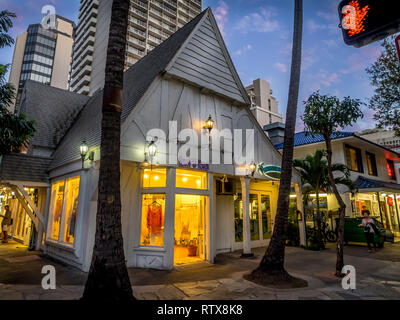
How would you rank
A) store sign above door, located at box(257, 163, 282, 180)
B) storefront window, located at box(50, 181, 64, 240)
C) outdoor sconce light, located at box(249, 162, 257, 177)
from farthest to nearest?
store sign above door, located at box(257, 163, 282, 180)
outdoor sconce light, located at box(249, 162, 257, 177)
storefront window, located at box(50, 181, 64, 240)

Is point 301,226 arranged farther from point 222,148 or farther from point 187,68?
point 187,68

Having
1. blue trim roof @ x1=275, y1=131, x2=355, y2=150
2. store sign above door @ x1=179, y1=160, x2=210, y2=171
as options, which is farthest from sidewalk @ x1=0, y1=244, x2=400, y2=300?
blue trim roof @ x1=275, y1=131, x2=355, y2=150

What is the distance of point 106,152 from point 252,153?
291 inches

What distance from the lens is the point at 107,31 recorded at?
44844 mm

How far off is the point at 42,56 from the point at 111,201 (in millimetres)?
86432

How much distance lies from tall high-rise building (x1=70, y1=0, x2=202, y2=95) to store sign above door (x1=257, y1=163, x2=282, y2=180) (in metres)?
39.7

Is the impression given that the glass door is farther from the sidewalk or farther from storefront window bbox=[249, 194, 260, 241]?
storefront window bbox=[249, 194, 260, 241]

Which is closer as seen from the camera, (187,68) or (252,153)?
(187,68)

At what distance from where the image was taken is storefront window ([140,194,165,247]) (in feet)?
25.6

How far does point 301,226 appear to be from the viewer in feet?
40.2

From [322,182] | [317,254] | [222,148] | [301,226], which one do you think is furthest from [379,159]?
[222,148]

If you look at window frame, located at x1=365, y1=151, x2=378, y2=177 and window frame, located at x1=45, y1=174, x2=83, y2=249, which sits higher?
window frame, located at x1=365, y1=151, x2=378, y2=177

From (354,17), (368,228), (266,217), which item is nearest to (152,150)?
(354,17)

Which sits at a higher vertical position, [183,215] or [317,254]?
[183,215]
